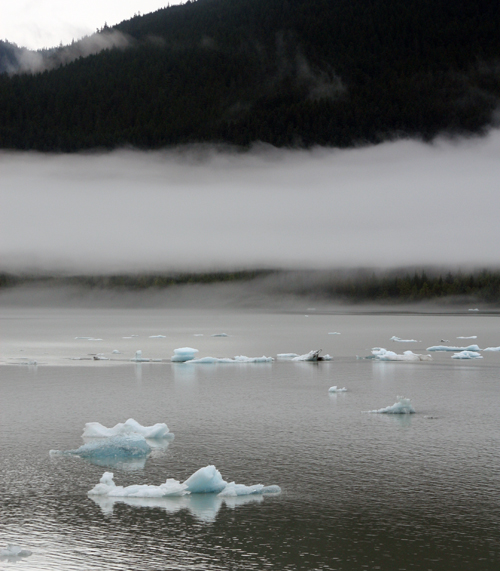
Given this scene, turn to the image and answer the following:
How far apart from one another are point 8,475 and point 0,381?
23.7 meters

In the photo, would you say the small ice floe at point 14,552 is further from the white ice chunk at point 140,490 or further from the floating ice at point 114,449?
the floating ice at point 114,449

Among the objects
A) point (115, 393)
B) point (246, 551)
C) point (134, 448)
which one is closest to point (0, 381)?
point (115, 393)

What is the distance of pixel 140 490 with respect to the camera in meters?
17.7

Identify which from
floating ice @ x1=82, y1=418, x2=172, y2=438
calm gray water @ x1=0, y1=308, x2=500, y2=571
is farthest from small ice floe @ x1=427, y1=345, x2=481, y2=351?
floating ice @ x1=82, y1=418, x2=172, y2=438

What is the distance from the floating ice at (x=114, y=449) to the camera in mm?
21922

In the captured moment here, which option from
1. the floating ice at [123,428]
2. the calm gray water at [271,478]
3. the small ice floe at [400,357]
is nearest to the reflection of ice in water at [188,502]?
the calm gray water at [271,478]

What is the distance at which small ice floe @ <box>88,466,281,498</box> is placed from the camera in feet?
57.7

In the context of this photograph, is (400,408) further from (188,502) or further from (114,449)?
(188,502)

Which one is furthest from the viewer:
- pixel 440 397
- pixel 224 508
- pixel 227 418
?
pixel 440 397

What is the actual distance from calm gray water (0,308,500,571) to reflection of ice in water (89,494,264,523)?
66mm

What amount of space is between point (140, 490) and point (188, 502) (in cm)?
123

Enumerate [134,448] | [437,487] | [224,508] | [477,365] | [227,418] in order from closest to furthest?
[224,508], [437,487], [134,448], [227,418], [477,365]

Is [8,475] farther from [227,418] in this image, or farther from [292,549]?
[227,418]

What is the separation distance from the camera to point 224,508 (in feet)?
55.4
